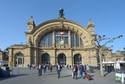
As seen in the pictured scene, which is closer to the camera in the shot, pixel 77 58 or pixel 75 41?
pixel 77 58

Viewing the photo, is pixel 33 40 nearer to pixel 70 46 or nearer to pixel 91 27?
pixel 70 46

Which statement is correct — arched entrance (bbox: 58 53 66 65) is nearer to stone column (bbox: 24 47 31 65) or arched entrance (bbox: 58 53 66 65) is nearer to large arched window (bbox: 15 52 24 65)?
stone column (bbox: 24 47 31 65)

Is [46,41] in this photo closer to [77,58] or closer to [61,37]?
[61,37]

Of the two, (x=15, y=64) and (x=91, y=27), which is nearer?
(x=15, y=64)

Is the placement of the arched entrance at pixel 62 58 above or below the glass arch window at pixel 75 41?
below

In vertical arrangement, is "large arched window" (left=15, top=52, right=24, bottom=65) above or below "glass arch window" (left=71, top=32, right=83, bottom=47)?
below

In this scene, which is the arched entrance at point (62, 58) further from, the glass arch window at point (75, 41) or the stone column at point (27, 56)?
the stone column at point (27, 56)

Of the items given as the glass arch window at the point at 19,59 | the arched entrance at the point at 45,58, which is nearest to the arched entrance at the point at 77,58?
the arched entrance at the point at 45,58

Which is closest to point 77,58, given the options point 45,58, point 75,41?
point 75,41

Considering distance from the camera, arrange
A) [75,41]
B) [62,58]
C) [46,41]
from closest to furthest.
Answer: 1. [62,58]
2. [46,41]
3. [75,41]

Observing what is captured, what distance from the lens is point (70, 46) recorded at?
209 ft

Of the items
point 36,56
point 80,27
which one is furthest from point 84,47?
point 36,56

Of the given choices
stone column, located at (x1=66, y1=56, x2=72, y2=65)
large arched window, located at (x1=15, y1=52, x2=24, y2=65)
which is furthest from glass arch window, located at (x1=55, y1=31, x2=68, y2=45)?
large arched window, located at (x1=15, y1=52, x2=24, y2=65)

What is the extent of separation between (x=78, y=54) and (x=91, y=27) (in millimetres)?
10962
